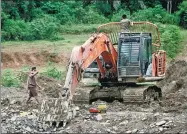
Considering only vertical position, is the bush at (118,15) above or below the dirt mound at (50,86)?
above

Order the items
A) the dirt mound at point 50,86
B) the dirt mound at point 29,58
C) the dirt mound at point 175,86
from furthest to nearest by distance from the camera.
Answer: the dirt mound at point 29,58, the dirt mound at point 50,86, the dirt mound at point 175,86

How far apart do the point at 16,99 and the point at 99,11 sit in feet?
74.4

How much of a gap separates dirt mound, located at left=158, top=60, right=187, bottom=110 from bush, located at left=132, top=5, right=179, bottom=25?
42.9 feet

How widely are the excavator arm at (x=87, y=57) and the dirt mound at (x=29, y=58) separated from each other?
37.0ft

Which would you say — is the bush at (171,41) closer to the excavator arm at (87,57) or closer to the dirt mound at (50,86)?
the dirt mound at (50,86)

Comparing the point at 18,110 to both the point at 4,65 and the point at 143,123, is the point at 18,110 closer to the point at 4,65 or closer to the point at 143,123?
the point at 143,123

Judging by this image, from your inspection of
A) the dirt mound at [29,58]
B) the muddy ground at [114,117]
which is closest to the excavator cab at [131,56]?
the muddy ground at [114,117]

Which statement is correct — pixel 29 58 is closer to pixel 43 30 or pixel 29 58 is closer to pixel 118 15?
pixel 43 30

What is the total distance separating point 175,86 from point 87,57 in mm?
6212

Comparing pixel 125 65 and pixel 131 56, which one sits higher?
pixel 131 56

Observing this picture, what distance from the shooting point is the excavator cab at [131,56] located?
15602 millimetres

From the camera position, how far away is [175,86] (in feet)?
63.5

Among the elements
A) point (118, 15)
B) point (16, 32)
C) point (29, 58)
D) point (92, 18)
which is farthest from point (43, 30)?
→ point (118, 15)

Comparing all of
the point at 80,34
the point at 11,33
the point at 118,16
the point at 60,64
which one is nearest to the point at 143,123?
the point at 60,64
